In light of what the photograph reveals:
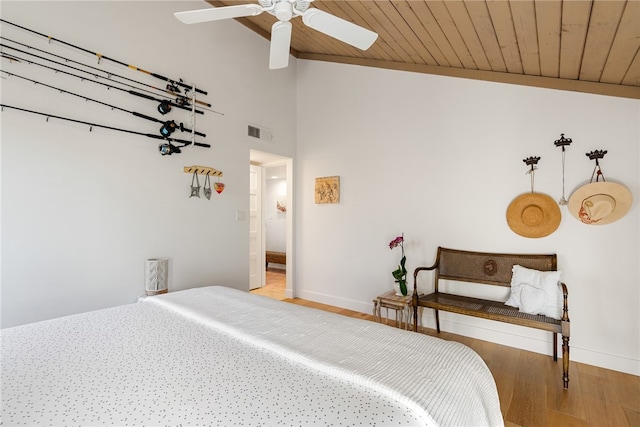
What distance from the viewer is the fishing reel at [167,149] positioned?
2803 millimetres

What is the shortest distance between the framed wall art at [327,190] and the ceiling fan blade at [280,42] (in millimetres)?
1883

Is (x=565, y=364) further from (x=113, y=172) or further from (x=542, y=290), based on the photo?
(x=113, y=172)

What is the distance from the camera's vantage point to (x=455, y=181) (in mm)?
3104

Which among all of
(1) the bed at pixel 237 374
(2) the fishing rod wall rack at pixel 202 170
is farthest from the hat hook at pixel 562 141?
(2) the fishing rod wall rack at pixel 202 170

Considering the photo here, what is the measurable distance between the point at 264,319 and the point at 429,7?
7.28ft

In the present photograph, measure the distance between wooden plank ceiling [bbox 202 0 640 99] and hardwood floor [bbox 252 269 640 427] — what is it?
2.14 meters

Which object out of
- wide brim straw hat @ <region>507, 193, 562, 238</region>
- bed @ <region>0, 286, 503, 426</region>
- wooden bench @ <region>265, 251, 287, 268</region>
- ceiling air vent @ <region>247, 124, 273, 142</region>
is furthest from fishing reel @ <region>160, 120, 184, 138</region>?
wooden bench @ <region>265, 251, 287, 268</region>

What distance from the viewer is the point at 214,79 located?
3.30 metres

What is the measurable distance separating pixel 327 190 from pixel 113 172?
7.67ft

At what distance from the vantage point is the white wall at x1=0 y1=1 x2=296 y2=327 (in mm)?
2090

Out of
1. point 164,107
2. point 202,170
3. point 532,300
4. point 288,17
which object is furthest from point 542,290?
point 164,107

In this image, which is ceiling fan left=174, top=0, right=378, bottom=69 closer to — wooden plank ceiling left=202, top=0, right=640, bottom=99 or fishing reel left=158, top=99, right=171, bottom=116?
wooden plank ceiling left=202, top=0, right=640, bottom=99

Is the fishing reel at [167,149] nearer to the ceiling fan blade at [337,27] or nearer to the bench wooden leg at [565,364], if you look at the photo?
the ceiling fan blade at [337,27]

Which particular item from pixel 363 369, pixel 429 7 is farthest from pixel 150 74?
pixel 363 369
